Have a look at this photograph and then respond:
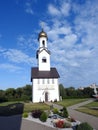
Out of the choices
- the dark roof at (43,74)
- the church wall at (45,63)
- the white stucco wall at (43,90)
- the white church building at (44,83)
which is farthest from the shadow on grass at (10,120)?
the church wall at (45,63)

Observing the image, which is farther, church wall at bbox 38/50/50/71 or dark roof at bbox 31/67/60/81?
church wall at bbox 38/50/50/71

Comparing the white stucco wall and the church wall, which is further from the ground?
the church wall

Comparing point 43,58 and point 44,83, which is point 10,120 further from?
point 43,58

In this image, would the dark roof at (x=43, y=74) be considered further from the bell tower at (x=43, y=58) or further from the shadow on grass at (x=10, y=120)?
the shadow on grass at (x=10, y=120)

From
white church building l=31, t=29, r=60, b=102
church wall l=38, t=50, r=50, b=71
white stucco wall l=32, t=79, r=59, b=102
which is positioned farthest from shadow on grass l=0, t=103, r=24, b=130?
church wall l=38, t=50, r=50, b=71

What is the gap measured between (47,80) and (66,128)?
33351 millimetres

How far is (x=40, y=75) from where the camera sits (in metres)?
48.6

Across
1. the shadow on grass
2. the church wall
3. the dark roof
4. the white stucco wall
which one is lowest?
the shadow on grass

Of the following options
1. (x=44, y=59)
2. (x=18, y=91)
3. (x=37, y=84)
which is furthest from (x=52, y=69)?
(x=18, y=91)

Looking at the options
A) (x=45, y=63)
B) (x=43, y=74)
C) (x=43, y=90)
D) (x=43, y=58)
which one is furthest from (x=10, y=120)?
(x=43, y=58)

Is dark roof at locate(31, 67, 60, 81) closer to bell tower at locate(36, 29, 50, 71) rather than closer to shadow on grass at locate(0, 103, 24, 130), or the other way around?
bell tower at locate(36, 29, 50, 71)

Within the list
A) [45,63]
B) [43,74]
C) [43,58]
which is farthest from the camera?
[43,58]

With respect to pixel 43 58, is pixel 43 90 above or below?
below

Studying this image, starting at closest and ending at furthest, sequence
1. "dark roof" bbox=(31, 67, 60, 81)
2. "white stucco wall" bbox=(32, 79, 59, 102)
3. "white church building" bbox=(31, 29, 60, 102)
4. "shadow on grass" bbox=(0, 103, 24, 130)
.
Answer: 1. "shadow on grass" bbox=(0, 103, 24, 130)
2. "white stucco wall" bbox=(32, 79, 59, 102)
3. "white church building" bbox=(31, 29, 60, 102)
4. "dark roof" bbox=(31, 67, 60, 81)
